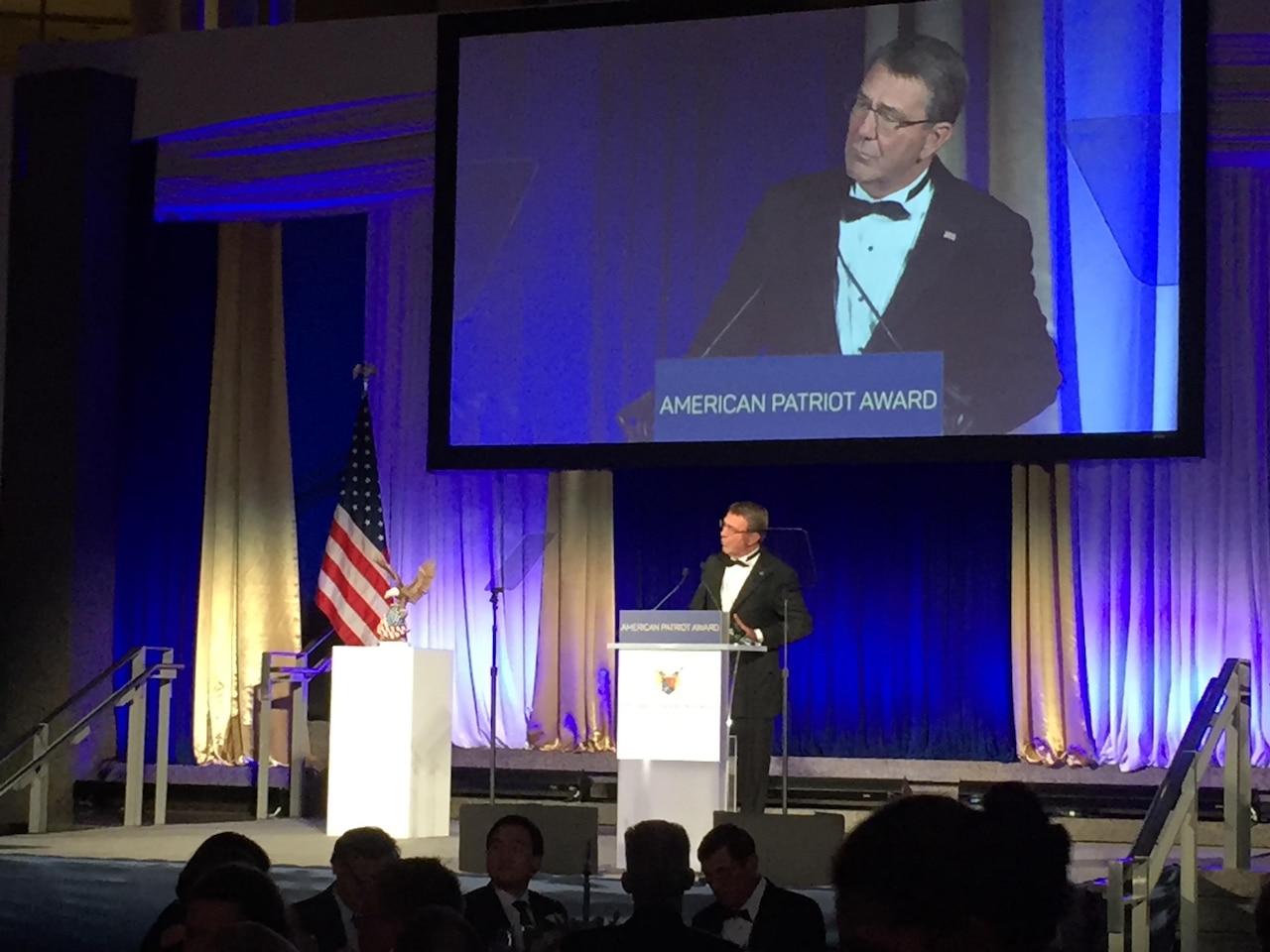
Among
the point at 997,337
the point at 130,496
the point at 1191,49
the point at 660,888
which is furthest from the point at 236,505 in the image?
the point at 660,888

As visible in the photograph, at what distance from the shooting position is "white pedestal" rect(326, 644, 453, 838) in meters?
7.79

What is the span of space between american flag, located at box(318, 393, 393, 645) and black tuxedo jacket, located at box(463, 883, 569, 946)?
4636 millimetres

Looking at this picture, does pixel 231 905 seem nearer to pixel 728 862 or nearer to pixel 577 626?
pixel 728 862

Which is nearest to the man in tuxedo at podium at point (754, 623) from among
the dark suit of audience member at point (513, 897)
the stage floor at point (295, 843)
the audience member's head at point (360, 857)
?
the stage floor at point (295, 843)

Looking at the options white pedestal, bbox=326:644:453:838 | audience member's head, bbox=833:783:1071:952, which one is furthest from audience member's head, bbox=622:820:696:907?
white pedestal, bbox=326:644:453:838

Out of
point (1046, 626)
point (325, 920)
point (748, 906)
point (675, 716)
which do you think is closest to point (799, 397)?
point (1046, 626)

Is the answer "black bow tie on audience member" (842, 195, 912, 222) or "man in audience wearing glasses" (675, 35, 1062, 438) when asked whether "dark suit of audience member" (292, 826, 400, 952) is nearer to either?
"man in audience wearing glasses" (675, 35, 1062, 438)

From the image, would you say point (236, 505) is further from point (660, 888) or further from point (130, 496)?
point (660, 888)

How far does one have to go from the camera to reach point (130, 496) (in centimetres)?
1068

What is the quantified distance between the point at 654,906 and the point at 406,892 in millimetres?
461

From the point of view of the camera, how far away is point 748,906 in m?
4.70

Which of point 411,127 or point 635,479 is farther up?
point 411,127

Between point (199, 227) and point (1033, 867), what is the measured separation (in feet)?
32.0

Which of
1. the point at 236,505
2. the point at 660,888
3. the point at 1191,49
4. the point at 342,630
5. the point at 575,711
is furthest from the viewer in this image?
the point at 236,505
